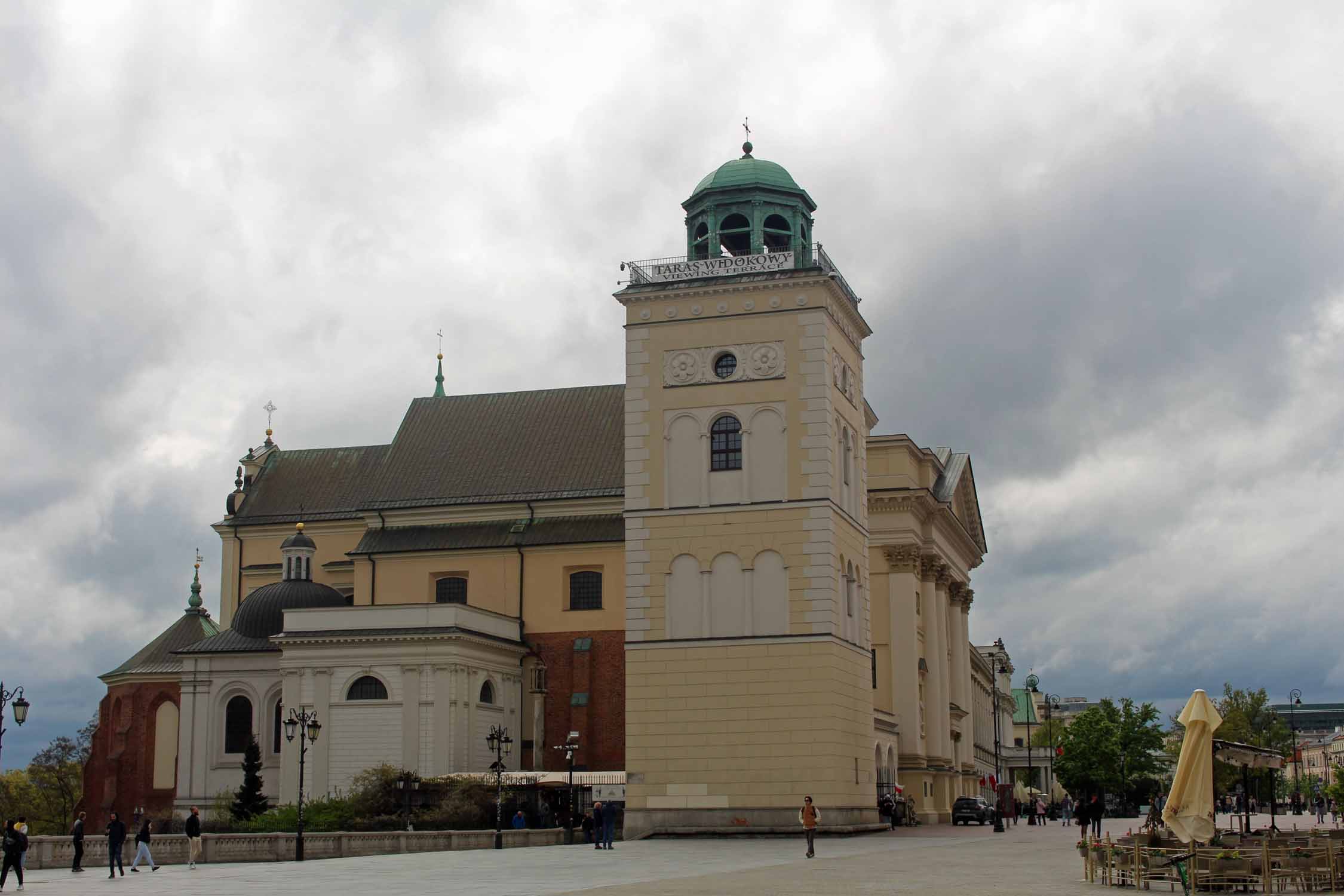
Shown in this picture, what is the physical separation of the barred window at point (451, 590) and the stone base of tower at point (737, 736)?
61.5 ft

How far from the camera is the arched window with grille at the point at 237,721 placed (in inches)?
2549

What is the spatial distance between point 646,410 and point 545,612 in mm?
17010

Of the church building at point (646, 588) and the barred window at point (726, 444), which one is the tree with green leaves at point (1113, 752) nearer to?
the church building at point (646, 588)

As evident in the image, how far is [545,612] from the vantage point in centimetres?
6494

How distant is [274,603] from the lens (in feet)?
219

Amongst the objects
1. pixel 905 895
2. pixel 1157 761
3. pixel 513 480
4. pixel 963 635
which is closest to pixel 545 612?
pixel 513 480

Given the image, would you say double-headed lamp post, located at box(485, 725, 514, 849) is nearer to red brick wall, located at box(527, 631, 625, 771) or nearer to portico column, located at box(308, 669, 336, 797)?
red brick wall, located at box(527, 631, 625, 771)

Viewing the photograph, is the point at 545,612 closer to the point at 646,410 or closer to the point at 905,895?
the point at 646,410

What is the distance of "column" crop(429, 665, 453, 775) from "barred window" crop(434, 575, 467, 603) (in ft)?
26.7

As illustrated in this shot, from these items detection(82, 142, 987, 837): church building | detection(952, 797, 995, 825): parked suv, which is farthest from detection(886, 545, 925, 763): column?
detection(952, 797, 995, 825): parked suv

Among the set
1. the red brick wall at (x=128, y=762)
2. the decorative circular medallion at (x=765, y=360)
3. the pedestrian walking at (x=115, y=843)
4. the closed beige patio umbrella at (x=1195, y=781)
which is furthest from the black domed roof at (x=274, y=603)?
the closed beige patio umbrella at (x=1195, y=781)

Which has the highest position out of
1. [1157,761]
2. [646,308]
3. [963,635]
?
[646,308]

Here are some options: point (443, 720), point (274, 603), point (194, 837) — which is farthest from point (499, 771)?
point (274, 603)

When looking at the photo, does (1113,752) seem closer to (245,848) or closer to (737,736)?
(737,736)
